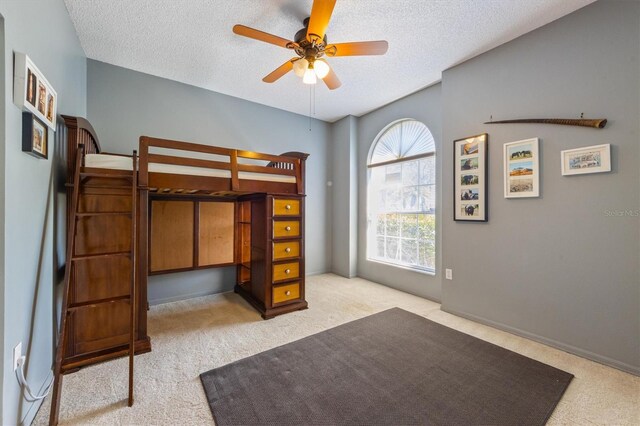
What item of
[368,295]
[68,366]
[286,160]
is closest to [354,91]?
[286,160]

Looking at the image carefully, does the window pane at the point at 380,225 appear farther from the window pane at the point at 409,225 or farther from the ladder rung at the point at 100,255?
the ladder rung at the point at 100,255

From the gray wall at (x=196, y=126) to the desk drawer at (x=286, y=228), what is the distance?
50.2 inches

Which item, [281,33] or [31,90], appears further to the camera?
[281,33]

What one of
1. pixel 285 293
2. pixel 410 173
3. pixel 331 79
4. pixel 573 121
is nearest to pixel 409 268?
pixel 410 173

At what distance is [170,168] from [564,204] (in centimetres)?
325

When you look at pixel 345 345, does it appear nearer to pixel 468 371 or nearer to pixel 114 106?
pixel 468 371

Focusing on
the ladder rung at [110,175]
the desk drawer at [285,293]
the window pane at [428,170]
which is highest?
the window pane at [428,170]

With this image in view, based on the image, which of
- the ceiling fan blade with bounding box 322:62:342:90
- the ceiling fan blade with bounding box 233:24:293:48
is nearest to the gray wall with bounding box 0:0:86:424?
the ceiling fan blade with bounding box 233:24:293:48

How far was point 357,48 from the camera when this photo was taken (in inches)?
77.3

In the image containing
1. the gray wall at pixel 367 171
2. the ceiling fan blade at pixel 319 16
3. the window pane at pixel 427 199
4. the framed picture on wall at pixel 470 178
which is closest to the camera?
the ceiling fan blade at pixel 319 16

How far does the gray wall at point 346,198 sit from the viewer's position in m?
4.21

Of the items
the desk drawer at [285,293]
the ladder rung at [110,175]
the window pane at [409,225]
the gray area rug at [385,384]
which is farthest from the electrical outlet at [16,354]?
the window pane at [409,225]

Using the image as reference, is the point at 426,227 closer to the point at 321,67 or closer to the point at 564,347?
the point at 564,347

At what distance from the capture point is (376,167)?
403 centimetres
